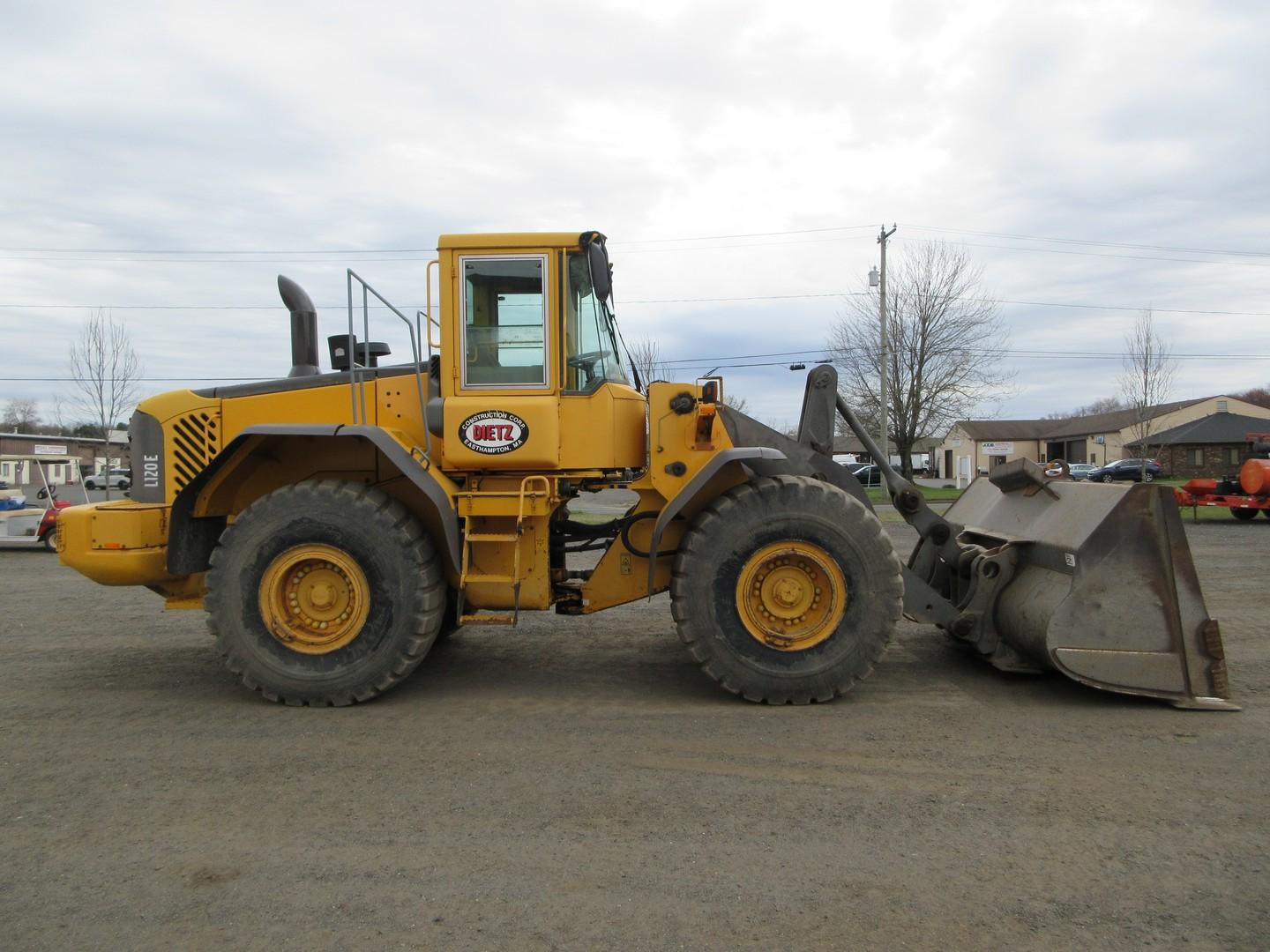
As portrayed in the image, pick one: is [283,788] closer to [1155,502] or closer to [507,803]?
[507,803]

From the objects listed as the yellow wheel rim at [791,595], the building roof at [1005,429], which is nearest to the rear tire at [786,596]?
the yellow wheel rim at [791,595]

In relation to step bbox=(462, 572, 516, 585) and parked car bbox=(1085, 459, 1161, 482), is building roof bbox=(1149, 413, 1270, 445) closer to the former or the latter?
parked car bbox=(1085, 459, 1161, 482)

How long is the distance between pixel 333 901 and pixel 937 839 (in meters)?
2.32

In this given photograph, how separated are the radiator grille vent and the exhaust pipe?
0.75 metres

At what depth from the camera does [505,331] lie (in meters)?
5.38

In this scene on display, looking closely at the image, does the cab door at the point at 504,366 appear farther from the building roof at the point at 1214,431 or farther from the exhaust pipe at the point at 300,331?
the building roof at the point at 1214,431

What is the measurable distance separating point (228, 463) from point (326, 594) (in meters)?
1.05

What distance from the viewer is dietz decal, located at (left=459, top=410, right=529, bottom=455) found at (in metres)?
5.26

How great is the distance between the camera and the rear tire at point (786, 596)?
201 inches

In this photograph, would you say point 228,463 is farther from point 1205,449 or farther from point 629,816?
point 1205,449

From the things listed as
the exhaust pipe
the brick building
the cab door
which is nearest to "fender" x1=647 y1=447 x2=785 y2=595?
the cab door

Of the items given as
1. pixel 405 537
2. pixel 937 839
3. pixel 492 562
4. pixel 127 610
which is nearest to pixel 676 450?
pixel 492 562

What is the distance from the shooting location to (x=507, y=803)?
3.77 m

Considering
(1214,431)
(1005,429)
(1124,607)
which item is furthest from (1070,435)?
(1124,607)
